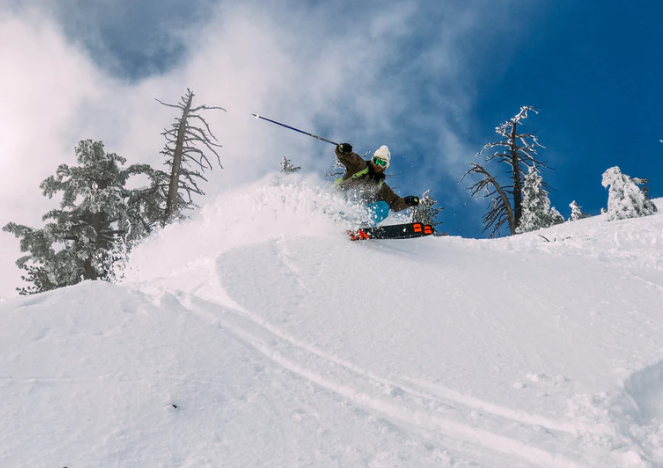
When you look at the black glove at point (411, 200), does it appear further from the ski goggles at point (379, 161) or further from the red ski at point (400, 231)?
the ski goggles at point (379, 161)

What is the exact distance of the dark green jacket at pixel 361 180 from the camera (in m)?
8.82

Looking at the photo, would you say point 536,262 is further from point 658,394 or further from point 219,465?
point 219,465

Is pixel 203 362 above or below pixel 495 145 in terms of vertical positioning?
below

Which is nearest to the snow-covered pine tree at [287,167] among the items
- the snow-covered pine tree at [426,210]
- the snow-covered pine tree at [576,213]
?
the snow-covered pine tree at [426,210]

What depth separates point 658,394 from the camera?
11.7 ft

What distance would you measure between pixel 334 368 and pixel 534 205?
22.9 m

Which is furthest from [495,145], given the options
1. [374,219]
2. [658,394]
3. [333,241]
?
[658,394]

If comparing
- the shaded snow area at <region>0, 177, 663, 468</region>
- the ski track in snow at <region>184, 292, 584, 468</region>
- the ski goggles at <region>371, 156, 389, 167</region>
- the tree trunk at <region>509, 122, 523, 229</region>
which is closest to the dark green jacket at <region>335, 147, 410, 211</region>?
the ski goggles at <region>371, 156, 389, 167</region>

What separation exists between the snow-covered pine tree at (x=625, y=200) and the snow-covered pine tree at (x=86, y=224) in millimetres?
18614

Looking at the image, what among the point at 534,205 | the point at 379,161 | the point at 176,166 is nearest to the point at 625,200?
the point at 534,205

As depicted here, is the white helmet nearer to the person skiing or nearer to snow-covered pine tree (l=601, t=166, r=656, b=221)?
the person skiing

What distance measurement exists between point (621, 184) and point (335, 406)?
17.7 metres

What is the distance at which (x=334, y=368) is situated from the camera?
383 centimetres

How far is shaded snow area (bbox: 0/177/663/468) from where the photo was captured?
9.09ft
